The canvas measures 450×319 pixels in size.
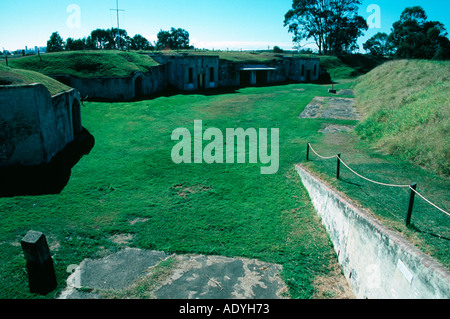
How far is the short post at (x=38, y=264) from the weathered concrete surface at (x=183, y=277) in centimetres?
39

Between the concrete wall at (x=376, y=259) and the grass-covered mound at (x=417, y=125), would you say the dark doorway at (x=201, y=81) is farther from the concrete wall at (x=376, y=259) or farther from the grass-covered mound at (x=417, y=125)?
the concrete wall at (x=376, y=259)

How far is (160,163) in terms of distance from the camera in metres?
13.1

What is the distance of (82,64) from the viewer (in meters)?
25.9

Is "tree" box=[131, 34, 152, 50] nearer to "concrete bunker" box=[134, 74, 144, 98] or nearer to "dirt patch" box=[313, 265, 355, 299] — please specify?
"concrete bunker" box=[134, 74, 144, 98]

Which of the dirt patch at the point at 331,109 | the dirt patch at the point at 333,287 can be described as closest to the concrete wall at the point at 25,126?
the dirt patch at the point at 333,287

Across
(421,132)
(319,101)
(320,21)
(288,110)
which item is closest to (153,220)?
(421,132)

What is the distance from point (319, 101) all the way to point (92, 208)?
21.1m

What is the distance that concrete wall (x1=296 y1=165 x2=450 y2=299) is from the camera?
4.75 metres

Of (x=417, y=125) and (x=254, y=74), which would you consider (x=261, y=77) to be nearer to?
(x=254, y=74)

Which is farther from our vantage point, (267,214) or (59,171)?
(59,171)

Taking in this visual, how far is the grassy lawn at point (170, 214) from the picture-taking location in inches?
292

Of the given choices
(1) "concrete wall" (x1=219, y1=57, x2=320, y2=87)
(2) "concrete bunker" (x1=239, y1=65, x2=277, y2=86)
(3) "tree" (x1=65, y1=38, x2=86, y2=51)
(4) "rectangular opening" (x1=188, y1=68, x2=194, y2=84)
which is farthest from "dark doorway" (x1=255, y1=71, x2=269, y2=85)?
(3) "tree" (x1=65, y1=38, x2=86, y2=51)

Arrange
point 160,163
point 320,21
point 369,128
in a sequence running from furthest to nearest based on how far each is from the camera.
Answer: point 320,21 < point 369,128 < point 160,163
